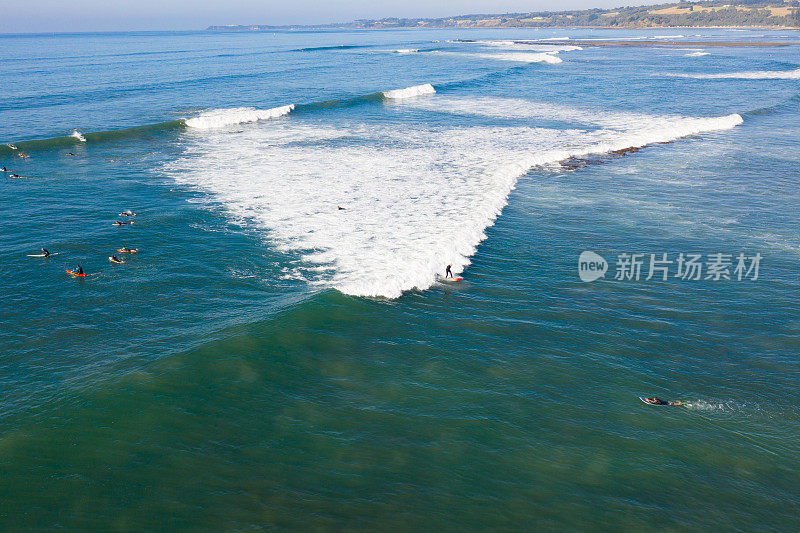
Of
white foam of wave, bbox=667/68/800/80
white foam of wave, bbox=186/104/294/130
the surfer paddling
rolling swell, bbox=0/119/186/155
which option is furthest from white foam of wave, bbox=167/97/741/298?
white foam of wave, bbox=667/68/800/80

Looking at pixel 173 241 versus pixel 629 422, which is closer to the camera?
pixel 629 422

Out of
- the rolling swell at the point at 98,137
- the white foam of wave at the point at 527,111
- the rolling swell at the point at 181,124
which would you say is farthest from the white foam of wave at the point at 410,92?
the rolling swell at the point at 98,137

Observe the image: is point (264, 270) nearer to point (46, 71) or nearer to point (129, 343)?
point (129, 343)

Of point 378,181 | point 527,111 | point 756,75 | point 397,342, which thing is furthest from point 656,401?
point 756,75

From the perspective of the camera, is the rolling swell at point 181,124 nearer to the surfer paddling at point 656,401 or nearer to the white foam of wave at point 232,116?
the white foam of wave at point 232,116

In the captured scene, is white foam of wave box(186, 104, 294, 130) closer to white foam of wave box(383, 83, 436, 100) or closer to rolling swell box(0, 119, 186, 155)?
rolling swell box(0, 119, 186, 155)

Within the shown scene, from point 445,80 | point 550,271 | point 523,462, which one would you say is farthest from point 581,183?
point 445,80
